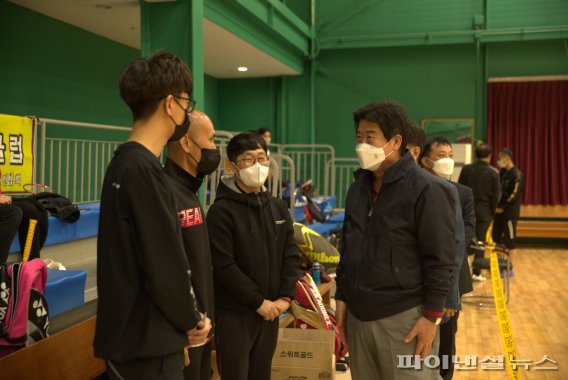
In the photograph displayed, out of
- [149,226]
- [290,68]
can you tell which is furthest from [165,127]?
[290,68]

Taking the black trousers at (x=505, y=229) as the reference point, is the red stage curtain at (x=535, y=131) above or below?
above

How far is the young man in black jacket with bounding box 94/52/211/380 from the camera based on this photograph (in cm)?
160

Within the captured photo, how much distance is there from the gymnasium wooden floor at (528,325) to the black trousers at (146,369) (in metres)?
2.63

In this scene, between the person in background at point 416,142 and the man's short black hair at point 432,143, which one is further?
the man's short black hair at point 432,143

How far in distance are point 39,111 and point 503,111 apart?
26.4 ft

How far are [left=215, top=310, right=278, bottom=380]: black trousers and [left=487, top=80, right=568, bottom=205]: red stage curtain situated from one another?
9.10m

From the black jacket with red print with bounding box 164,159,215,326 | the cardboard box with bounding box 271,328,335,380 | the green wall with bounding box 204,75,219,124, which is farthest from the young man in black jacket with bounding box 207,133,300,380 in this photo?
the green wall with bounding box 204,75,219,124

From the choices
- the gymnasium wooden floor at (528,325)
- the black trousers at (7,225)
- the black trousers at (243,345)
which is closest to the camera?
the black trousers at (243,345)

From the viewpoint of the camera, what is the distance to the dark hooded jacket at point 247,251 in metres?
2.61

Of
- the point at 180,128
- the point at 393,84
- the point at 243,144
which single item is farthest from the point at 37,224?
the point at 393,84

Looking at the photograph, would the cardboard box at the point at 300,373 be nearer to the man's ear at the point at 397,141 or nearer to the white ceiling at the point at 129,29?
the man's ear at the point at 397,141

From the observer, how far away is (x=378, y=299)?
217 centimetres

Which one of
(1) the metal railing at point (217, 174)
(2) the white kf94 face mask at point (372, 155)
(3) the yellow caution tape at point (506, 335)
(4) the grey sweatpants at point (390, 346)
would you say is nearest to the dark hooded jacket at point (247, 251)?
(4) the grey sweatpants at point (390, 346)

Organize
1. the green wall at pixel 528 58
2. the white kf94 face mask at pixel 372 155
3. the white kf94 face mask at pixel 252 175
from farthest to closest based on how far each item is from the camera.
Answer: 1. the green wall at pixel 528 58
2. the white kf94 face mask at pixel 252 175
3. the white kf94 face mask at pixel 372 155
